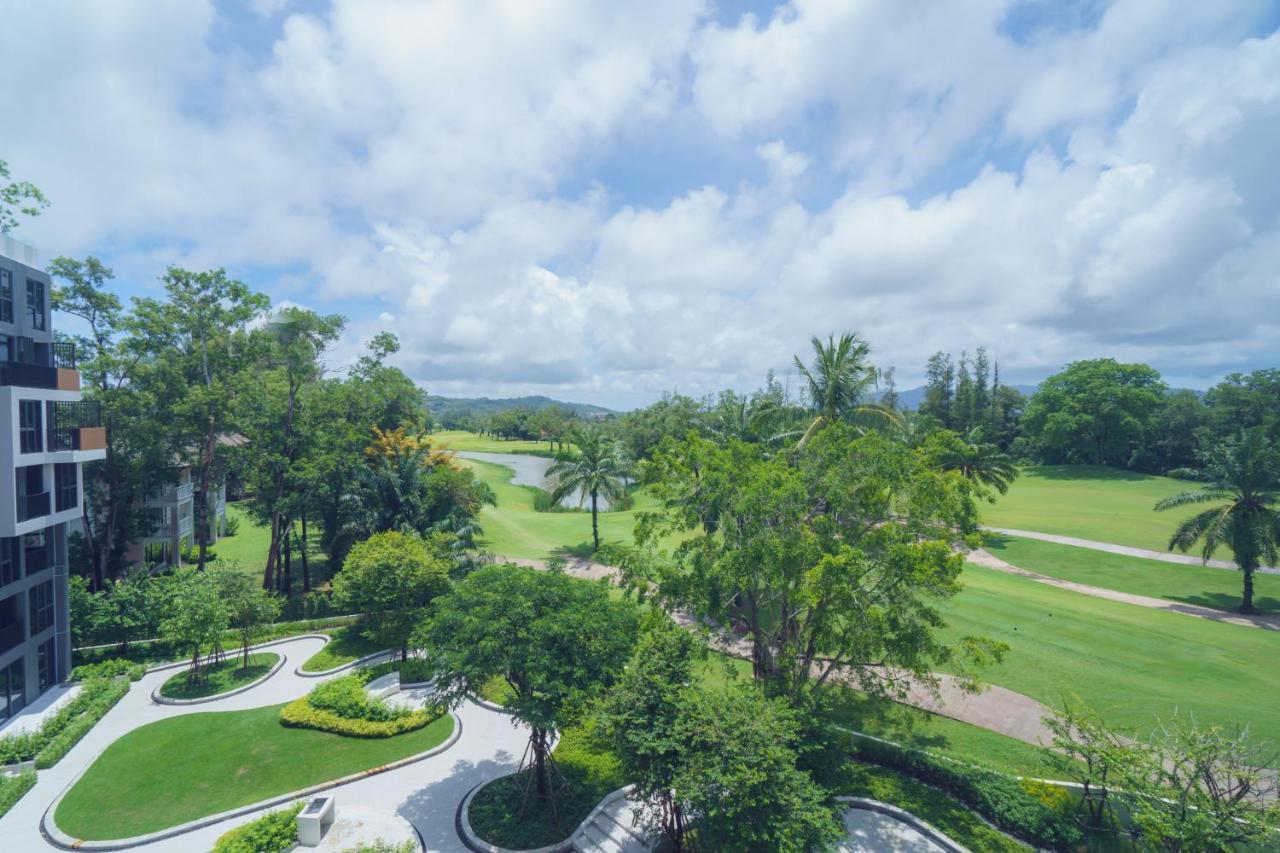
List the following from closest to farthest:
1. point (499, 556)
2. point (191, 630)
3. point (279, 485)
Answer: point (191, 630) < point (279, 485) < point (499, 556)

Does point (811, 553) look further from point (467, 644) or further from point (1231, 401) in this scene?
point (1231, 401)

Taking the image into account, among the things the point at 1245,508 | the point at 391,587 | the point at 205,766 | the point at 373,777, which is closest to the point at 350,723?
the point at 373,777

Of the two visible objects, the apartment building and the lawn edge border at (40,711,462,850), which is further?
the apartment building

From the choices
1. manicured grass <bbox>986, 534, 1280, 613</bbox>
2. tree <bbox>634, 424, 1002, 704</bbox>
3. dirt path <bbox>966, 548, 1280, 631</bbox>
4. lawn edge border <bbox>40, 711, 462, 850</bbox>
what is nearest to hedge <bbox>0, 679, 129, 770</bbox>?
lawn edge border <bbox>40, 711, 462, 850</bbox>

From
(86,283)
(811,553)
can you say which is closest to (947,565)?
(811,553)

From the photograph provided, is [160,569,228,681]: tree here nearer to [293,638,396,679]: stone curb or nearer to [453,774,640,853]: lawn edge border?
[293,638,396,679]: stone curb

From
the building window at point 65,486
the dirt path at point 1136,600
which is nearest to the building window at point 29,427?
the building window at point 65,486

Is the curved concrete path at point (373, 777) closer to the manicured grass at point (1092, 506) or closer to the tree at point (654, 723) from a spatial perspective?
the tree at point (654, 723)
